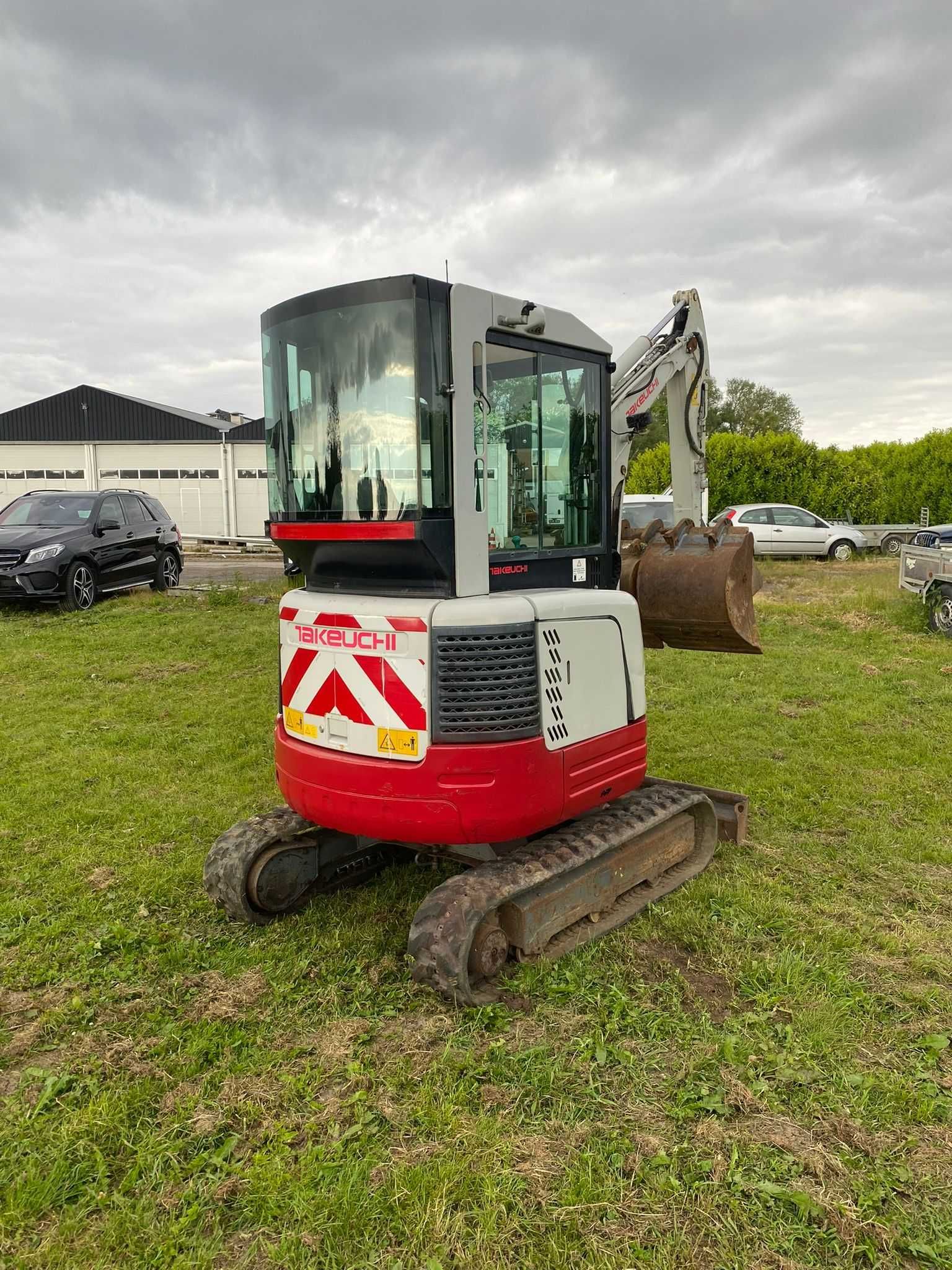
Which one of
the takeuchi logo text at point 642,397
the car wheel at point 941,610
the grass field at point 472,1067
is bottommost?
the grass field at point 472,1067

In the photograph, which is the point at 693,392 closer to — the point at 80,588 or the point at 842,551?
the point at 80,588

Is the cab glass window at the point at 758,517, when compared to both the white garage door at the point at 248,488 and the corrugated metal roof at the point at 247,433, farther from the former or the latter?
the corrugated metal roof at the point at 247,433

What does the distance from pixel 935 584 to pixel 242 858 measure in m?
10.2

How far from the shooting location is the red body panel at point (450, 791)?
3.70 meters

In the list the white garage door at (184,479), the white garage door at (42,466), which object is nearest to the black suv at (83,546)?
the white garage door at (184,479)

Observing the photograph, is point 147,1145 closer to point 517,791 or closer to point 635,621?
point 517,791

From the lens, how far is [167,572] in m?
15.7

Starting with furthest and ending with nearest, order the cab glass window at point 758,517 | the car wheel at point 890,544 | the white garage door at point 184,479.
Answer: the white garage door at point 184,479 < the car wheel at point 890,544 < the cab glass window at point 758,517

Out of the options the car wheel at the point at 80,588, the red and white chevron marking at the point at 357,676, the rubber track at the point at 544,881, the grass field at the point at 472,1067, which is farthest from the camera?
the car wheel at the point at 80,588

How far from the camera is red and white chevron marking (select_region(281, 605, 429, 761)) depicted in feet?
12.2

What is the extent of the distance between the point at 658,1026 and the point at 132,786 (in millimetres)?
4330

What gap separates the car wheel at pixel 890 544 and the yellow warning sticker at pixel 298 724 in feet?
67.2

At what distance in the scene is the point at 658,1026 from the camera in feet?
11.5

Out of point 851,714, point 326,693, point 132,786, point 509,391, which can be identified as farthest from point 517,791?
point 851,714
